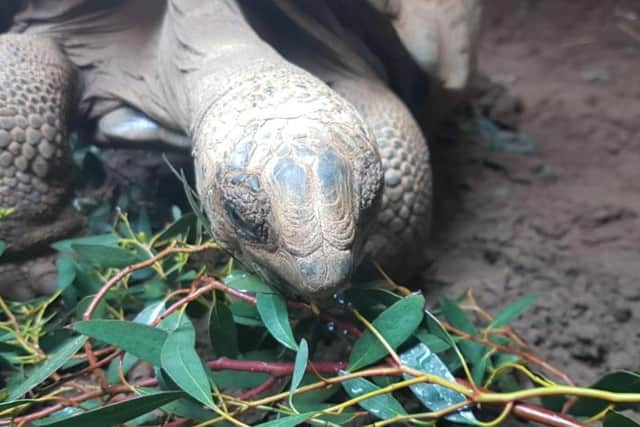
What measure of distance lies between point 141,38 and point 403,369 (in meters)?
1.24

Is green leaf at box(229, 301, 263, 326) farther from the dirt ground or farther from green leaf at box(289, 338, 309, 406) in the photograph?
the dirt ground

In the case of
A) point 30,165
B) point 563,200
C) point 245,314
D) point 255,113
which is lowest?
point 563,200

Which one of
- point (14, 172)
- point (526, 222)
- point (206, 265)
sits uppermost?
point (14, 172)

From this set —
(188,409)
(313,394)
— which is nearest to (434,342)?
(313,394)

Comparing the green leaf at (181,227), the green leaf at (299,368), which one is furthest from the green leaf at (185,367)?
the green leaf at (181,227)

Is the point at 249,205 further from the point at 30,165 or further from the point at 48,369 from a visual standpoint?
the point at 30,165

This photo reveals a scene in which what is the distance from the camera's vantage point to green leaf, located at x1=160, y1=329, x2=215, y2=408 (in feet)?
3.58

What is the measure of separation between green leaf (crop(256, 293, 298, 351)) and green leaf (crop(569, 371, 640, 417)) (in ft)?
1.72

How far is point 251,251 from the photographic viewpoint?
4.00 ft

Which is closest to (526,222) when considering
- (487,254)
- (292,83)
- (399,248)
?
(487,254)

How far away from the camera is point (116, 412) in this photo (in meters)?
1.05

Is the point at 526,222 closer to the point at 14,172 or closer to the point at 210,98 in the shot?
the point at 210,98

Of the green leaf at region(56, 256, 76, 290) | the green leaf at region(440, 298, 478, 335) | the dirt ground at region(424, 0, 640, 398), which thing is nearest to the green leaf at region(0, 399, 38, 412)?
the green leaf at region(56, 256, 76, 290)

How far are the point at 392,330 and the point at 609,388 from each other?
0.38 metres
